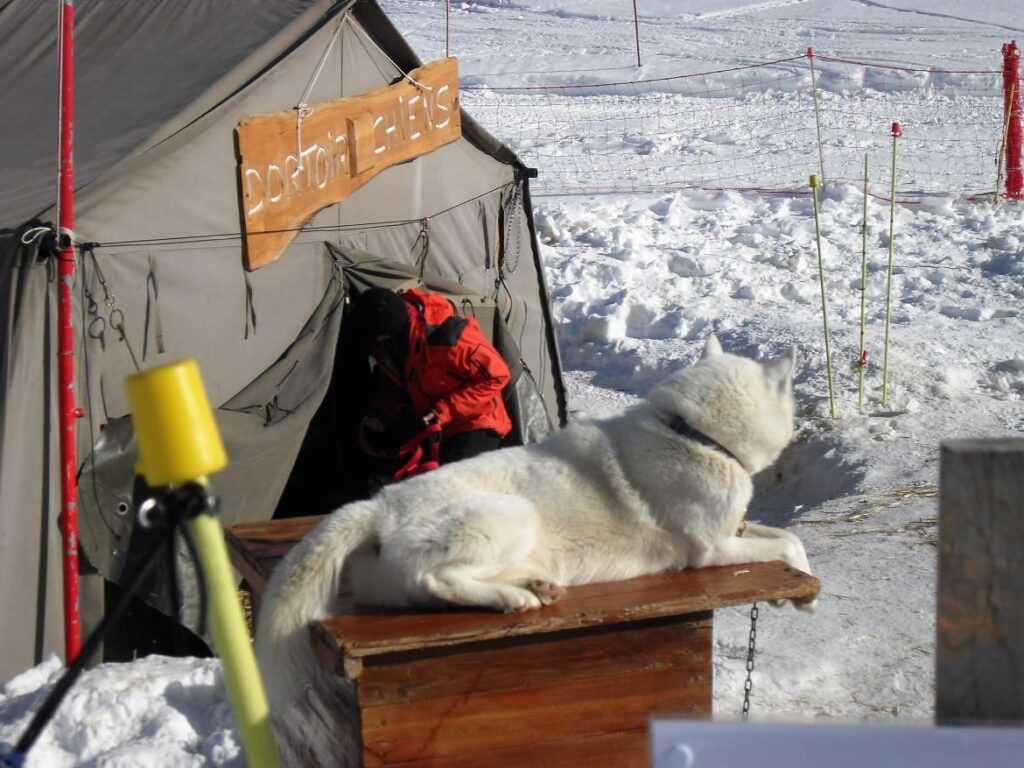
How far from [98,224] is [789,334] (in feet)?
20.3

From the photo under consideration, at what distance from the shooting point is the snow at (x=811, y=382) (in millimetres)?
4016

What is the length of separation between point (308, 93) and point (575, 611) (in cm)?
350

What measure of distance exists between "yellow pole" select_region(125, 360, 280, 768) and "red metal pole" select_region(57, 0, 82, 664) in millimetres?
2923

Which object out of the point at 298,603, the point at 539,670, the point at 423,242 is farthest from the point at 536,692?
the point at 423,242

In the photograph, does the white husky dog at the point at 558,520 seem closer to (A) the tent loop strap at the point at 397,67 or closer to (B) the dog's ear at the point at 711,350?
(B) the dog's ear at the point at 711,350

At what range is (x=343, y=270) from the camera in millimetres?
5672

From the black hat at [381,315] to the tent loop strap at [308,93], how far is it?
83cm

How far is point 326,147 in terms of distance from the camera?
221 inches

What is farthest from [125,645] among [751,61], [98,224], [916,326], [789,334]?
[751,61]

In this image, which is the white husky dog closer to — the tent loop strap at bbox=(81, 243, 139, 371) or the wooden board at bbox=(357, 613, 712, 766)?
the wooden board at bbox=(357, 613, 712, 766)

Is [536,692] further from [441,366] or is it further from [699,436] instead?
[441,366]

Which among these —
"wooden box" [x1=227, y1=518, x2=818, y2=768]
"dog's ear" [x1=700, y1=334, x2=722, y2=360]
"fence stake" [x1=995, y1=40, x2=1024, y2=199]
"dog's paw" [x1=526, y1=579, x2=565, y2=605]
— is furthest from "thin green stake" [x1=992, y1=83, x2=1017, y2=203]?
"dog's paw" [x1=526, y1=579, x2=565, y2=605]

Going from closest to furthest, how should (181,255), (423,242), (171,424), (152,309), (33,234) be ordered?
1. (171,424)
2. (33,234)
3. (152,309)
4. (181,255)
5. (423,242)

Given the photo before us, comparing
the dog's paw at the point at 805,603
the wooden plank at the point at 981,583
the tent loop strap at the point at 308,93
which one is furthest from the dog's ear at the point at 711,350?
the tent loop strap at the point at 308,93
